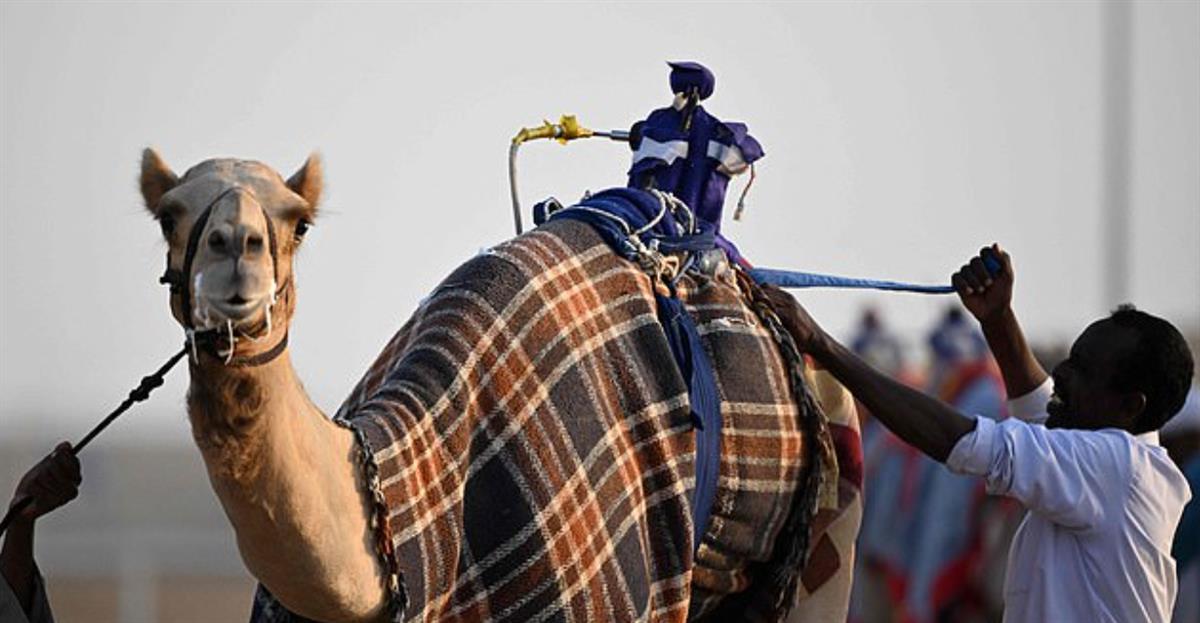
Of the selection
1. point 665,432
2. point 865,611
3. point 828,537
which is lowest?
point 865,611

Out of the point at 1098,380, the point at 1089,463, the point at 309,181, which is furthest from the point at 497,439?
the point at 1098,380

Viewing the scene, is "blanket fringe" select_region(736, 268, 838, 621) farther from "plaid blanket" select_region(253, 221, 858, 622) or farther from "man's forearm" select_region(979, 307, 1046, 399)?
"man's forearm" select_region(979, 307, 1046, 399)

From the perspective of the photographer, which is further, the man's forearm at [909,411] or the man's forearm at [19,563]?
the man's forearm at [909,411]

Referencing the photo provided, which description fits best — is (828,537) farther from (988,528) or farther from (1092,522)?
(988,528)

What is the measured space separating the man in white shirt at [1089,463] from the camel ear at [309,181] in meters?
1.88

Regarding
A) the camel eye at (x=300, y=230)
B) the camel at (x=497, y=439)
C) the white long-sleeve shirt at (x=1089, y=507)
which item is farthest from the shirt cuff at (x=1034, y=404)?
the camel eye at (x=300, y=230)

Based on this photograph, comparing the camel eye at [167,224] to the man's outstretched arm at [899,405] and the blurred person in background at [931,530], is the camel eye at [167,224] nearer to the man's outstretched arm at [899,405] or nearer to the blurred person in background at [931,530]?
the man's outstretched arm at [899,405]

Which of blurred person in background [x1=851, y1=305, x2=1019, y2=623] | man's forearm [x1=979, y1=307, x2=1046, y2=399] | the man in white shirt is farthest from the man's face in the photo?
blurred person in background [x1=851, y1=305, x2=1019, y2=623]

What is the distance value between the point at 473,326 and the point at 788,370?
141cm

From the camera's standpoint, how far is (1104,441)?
6.70m

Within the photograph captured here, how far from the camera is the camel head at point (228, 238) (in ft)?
16.6

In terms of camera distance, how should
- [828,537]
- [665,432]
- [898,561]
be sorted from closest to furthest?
[665,432] < [828,537] < [898,561]

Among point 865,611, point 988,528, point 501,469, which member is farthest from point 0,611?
point 865,611

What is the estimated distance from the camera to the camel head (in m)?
5.07
